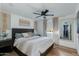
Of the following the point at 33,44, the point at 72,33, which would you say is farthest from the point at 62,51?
the point at 33,44

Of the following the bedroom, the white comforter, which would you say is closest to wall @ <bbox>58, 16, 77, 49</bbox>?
the bedroom

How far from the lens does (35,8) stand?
6.47ft

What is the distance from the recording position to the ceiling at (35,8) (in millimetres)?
1928

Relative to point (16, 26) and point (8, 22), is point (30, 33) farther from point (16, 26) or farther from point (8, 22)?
point (8, 22)

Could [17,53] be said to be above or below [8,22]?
below

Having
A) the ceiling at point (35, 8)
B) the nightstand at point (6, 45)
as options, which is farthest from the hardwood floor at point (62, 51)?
the nightstand at point (6, 45)

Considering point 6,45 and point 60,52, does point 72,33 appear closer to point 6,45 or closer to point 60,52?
point 60,52

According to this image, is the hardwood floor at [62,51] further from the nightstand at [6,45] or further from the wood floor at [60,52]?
the nightstand at [6,45]

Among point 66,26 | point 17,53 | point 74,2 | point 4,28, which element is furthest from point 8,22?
point 74,2

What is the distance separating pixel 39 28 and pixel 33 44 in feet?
1.04

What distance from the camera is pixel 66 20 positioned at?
1.93 m

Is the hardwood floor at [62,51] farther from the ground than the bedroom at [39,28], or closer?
closer

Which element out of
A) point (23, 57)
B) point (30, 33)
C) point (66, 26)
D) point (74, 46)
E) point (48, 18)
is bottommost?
point (23, 57)

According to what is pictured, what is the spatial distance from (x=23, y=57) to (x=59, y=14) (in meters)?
1.01
